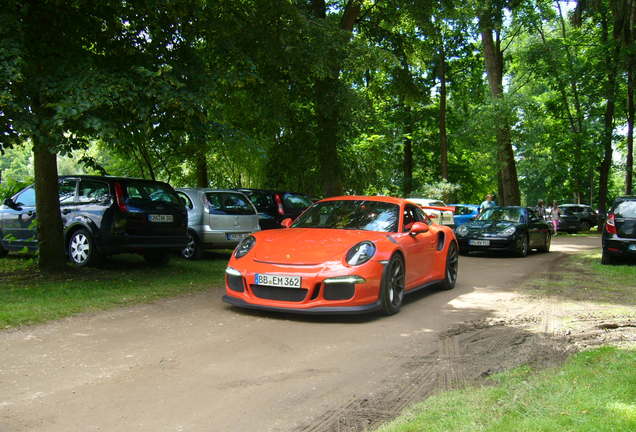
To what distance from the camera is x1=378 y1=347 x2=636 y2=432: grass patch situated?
3.35 meters

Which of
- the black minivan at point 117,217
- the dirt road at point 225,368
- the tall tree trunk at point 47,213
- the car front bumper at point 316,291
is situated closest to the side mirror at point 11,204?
the black minivan at point 117,217

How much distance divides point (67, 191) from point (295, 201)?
21.2 feet

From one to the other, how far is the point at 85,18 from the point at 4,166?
104 metres

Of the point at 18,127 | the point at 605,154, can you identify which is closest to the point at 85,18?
the point at 18,127

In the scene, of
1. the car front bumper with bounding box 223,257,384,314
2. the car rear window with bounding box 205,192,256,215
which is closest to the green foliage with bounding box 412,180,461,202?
the car rear window with bounding box 205,192,256,215

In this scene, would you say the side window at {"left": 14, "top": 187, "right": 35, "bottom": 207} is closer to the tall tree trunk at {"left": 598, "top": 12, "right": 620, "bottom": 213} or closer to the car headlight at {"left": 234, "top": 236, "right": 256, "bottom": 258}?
the car headlight at {"left": 234, "top": 236, "right": 256, "bottom": 258}

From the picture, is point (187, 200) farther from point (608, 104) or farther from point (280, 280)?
point (608, 104)

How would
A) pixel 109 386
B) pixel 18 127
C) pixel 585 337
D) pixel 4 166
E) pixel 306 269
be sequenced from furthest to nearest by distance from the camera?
pixel 4 166 → pixel 18 127 → pixel 306 269 → pixel 585 337 → pixel 109 386

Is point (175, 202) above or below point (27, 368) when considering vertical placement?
above

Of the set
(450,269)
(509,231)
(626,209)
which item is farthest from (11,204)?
(626,209)

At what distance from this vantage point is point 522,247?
16938 millimetres

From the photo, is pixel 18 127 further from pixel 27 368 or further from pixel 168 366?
pixel 168 366

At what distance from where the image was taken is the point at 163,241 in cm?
1121

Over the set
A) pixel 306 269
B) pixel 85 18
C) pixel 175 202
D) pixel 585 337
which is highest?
pixel 85 18
